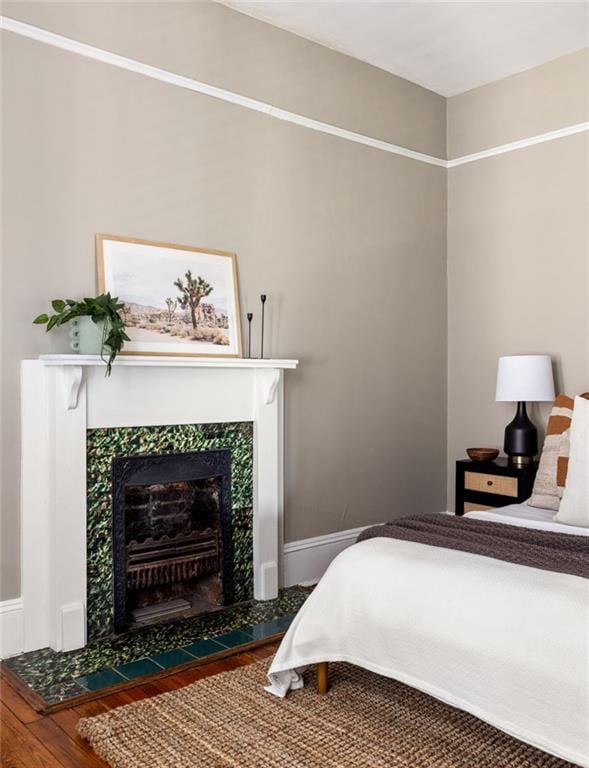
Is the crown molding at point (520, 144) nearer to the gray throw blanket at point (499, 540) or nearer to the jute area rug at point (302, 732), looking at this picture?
the gray throw blanket at point (499, 540)

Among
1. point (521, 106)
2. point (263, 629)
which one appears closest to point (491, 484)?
point (263, 629)

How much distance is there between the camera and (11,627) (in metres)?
2.80

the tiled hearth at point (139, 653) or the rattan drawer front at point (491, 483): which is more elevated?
the rattan drawer front at point (491, 483)

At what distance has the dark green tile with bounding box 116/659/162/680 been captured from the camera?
2.64m

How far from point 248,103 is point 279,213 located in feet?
1.89

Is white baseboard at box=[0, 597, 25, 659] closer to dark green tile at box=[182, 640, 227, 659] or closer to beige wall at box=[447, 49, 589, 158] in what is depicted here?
dark green tile at box=[182, 640, 227, 659]

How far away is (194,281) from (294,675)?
185cm

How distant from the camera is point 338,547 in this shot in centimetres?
405

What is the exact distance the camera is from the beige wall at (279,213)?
290cm

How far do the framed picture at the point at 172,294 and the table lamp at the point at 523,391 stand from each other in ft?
5.20

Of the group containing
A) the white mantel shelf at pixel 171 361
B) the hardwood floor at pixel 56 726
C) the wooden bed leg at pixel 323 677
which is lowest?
the hardwood floor at pixel 56 726

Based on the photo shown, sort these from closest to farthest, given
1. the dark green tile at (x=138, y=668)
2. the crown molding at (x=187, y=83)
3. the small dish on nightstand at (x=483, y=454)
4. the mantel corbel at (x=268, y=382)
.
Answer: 1. the dark green tile at (x=138, y=668)
2. the crown molding at (x=187, y=83)
3. the mantel corbel at (x=268, y=382)
4. the small dish on nightstand at (x=483, y=454)

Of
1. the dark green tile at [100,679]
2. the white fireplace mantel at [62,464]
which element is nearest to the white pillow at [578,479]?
the white fireplace mantel at [62,464]

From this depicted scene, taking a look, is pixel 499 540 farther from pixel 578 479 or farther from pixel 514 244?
pixel 514 244
